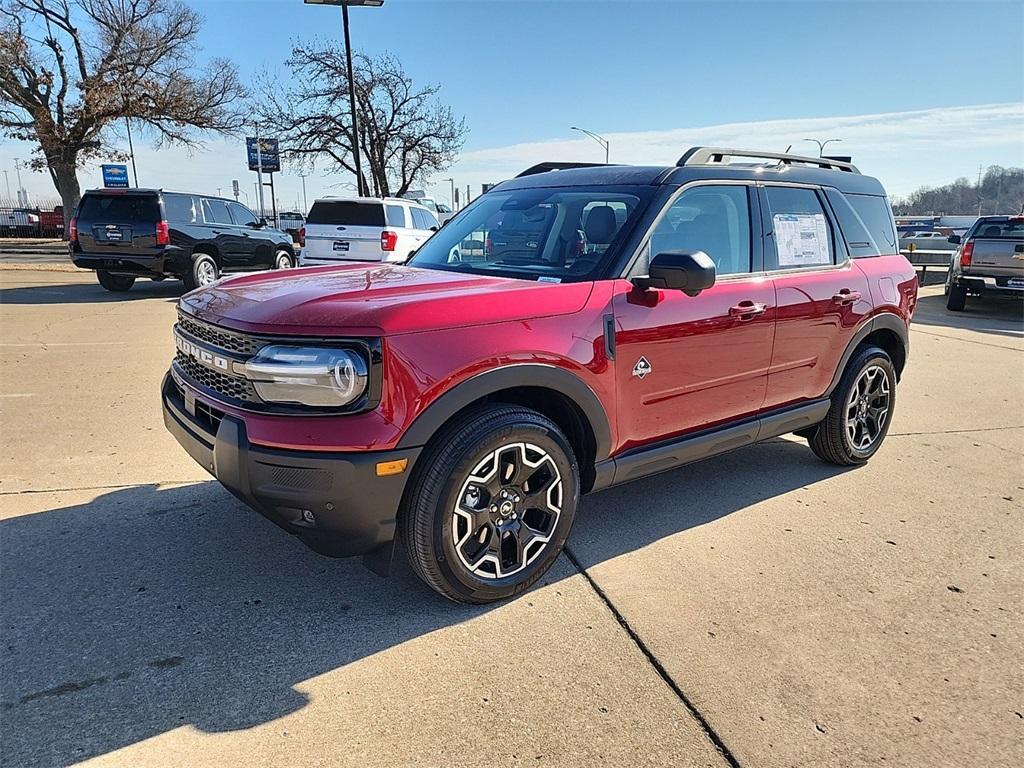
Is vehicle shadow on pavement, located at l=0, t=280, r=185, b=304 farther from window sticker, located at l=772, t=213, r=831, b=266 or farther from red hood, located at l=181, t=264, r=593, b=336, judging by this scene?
window sticker, located at l=772, t=213, r=831, b=266

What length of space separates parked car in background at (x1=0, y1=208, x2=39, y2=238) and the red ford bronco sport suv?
42523 mm

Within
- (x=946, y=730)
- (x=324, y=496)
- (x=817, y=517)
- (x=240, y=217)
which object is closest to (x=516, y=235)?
(x=324, y=496)

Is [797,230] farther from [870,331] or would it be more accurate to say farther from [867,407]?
[867,407]

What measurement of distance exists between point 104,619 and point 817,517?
3.56m

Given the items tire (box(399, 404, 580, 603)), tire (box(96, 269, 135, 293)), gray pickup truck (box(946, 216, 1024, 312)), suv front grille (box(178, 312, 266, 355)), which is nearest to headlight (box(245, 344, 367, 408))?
suv front grille (box(178, 312, 266, 355))

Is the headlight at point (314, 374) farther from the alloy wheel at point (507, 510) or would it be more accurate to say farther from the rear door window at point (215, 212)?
the rear door window at point (215, 212)

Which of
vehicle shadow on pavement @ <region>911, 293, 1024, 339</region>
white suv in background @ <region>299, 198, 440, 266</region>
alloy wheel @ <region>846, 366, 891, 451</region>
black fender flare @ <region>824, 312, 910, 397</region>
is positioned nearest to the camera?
black fender flare @ <region>824, 312, 910, 397</region>

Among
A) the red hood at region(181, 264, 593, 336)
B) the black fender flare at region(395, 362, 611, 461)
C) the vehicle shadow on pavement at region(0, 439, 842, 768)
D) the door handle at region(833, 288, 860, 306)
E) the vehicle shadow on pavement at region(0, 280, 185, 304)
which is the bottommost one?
the vehicle shadow on pavement at region(0, 439, 842, 768)

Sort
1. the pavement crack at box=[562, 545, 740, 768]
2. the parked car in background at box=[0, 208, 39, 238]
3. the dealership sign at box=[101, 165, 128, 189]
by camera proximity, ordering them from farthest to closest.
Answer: the parked car in background at box=[0, 208, 39, 238] < the dealership sign at box=[101, 165, 128, 189] < the pavement crack at box=[562, 545, 740, 768]

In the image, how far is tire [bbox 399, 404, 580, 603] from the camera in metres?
2.72

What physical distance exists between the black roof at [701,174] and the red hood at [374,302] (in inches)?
34.8

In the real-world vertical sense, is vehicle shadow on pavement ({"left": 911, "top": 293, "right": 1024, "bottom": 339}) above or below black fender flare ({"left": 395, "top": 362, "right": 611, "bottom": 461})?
below

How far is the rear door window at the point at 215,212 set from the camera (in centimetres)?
1344

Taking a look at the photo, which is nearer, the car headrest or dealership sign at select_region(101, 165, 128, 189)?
the car headrest
